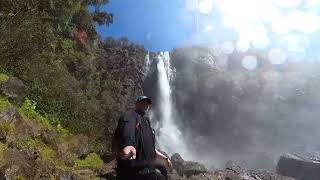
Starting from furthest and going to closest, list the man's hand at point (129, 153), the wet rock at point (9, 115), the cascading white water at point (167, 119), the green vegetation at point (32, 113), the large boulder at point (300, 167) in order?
1. the cascading white water at point (167, 119)
2. the large boulder at point (300, 167)
3. the green vegetation at point (32, 113)
4. the wet rock at point (9, 115)
5. the man's hand at point (129, 153)

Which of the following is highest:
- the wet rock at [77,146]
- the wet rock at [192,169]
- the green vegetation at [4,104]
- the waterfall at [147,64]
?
the waterfall at [147,64]

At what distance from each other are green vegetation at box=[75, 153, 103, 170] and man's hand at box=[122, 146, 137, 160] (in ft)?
35.9

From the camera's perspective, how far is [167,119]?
39.5 meters

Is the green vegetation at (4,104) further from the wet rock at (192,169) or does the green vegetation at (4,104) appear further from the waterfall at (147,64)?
the waterfall at (147,64)

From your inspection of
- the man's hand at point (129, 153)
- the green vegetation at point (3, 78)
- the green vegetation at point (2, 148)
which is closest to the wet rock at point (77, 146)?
the green vegetation at point (3, 78)

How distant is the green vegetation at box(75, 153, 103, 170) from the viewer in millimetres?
15476

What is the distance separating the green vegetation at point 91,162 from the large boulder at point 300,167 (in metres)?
14.1

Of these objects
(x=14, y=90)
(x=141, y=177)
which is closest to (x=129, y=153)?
(x=141, y=177)

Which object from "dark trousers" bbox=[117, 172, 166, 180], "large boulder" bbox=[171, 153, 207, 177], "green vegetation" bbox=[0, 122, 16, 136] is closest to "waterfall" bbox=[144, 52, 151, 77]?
"large boulder" bbox=[171, 153, 207, 177]

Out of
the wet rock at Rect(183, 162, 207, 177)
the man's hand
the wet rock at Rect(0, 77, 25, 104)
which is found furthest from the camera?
the wet rock at Rect(183, 162, 207, 177)

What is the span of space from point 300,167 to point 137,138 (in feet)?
79.6

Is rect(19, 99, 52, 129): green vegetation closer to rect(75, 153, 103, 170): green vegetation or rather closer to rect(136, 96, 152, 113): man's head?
rect(75, 153, 103, 170): green vegetation

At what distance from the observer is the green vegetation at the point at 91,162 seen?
15.5 metres

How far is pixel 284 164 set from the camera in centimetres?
2752
